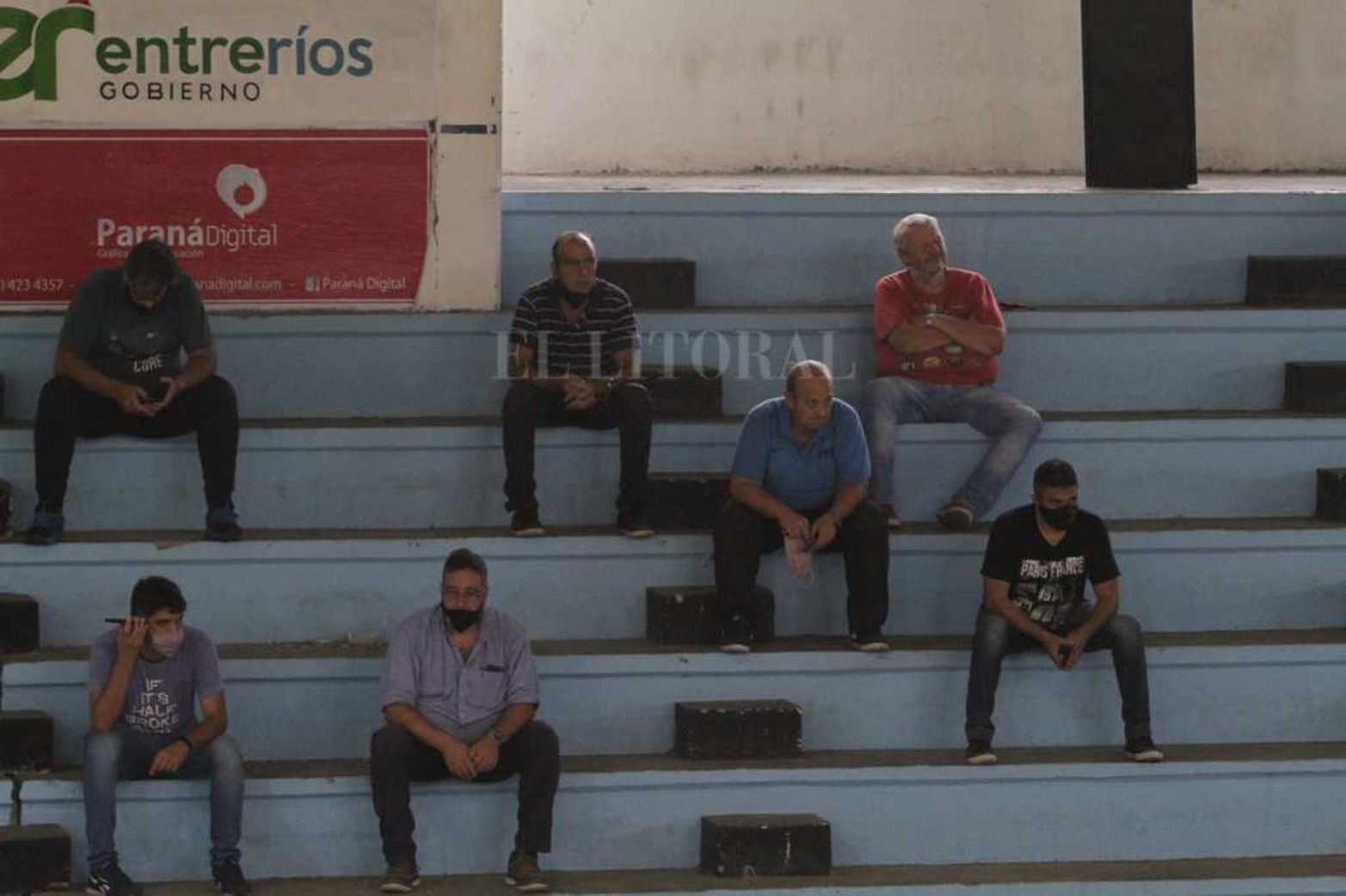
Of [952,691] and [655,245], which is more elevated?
[655,245]

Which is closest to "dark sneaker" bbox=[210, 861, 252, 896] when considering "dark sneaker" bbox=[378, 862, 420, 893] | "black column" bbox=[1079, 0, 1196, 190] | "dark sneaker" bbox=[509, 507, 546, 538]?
"dark sneaker" bbox=[378, 862, 420, 893]

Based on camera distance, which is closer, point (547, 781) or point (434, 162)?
point (547, 781)

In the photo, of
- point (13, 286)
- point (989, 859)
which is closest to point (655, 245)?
point (13, 286)

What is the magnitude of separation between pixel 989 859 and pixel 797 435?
131cm

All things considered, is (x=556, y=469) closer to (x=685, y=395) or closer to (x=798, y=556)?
(x=685, y=395)

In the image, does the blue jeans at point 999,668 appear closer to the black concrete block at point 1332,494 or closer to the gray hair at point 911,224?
the black concrete block at point 1332,494

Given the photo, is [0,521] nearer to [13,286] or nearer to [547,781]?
[13,286]

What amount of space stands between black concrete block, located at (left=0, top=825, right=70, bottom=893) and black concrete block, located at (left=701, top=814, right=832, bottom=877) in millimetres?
1662

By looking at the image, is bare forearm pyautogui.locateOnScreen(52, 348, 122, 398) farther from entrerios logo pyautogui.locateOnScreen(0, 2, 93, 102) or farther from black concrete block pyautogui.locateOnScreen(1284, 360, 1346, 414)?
black concrete block pyautogui.locateOnScreen(1284, 360, 1346, 414)

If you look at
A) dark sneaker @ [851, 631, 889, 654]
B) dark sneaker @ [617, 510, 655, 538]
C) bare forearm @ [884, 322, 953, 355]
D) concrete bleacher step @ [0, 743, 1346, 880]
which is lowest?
concrete bleacher step @ [0, 743, 1346, 880]

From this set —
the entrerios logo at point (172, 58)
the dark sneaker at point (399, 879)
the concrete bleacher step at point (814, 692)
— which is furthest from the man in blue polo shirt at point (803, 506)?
the entrerios logo at point (172, 58)

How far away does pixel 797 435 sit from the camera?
22.0 feet

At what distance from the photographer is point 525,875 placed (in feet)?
19.6

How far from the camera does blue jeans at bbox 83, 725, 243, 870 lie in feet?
19.2
